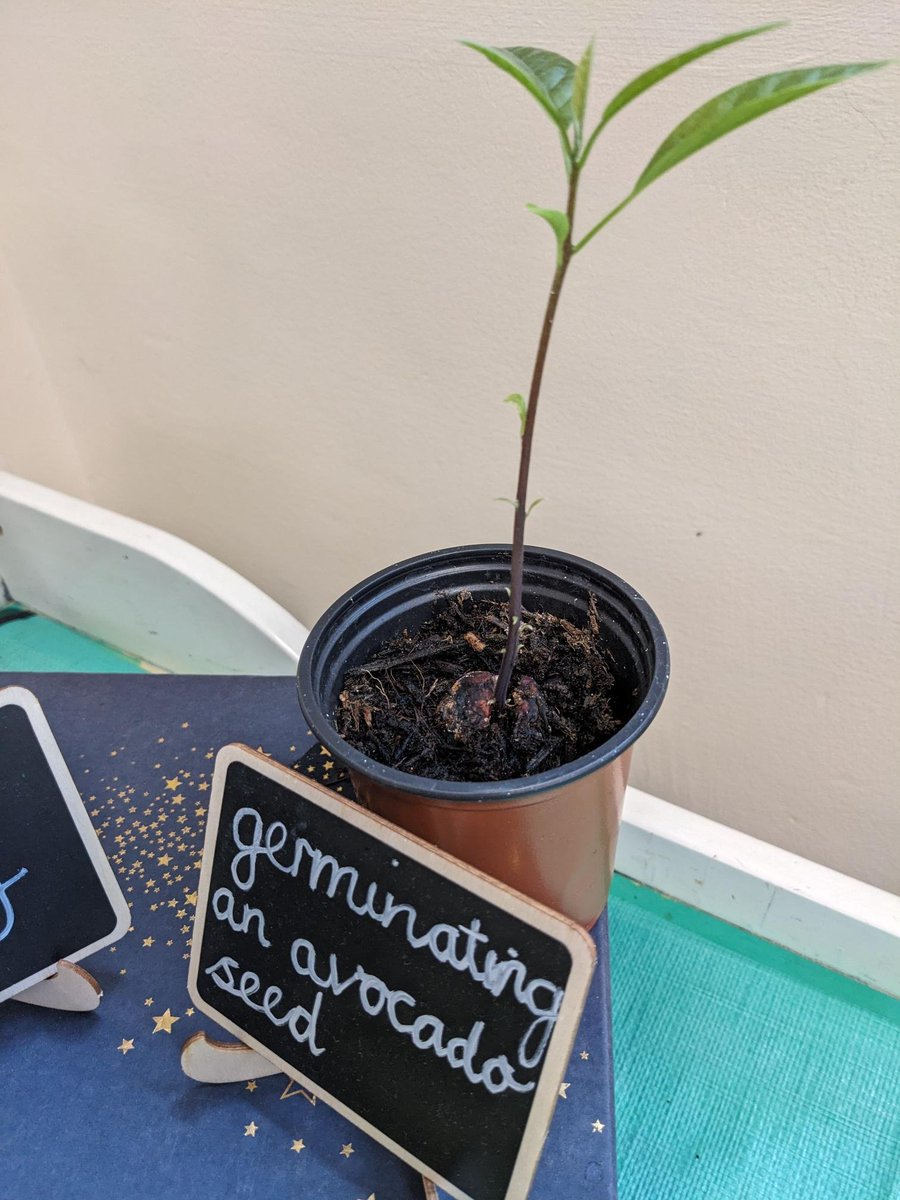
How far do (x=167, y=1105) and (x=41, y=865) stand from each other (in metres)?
0.20

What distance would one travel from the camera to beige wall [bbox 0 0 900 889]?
0.69 metres

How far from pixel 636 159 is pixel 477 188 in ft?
0.56

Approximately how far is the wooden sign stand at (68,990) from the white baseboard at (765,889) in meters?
0.64

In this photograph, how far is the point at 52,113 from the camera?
107 cm

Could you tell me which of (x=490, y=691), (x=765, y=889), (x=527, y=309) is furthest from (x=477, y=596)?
(x=765, y=889)

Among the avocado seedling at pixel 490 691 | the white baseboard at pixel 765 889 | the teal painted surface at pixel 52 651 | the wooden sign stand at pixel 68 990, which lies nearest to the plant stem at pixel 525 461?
the avocado seedling at pixel 490 691

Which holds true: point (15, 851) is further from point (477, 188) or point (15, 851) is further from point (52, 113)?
point (52, 113)

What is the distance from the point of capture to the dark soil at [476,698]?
0.58m

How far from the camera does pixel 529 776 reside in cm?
51

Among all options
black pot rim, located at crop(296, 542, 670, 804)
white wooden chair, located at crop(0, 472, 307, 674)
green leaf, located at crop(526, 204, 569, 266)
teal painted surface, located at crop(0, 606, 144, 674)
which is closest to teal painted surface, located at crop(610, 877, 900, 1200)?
black pot rim, located at crop(296, 542, 670, 804)

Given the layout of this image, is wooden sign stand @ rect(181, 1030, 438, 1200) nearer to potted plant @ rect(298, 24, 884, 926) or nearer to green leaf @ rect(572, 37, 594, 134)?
potted plant @ rect(298, 24, 884, 926)

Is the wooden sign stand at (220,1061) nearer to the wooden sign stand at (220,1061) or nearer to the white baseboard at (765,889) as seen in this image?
the wooden sign stand at (220,1061)

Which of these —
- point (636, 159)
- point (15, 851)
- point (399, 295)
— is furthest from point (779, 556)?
point (15, 851)

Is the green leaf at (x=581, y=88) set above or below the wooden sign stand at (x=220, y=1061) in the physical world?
above
